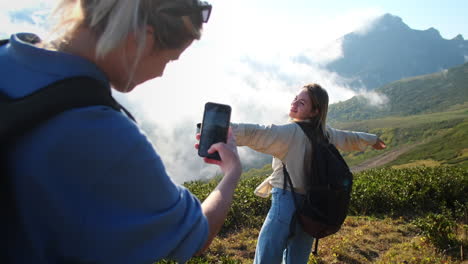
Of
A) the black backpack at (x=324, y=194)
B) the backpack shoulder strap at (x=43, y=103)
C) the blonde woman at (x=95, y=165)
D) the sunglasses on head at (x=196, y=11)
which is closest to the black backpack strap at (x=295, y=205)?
the black backpack at (x=324, y=194)

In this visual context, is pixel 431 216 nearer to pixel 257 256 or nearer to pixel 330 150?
pixel 330 150

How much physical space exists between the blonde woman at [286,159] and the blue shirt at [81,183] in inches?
98.1

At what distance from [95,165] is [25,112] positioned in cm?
26

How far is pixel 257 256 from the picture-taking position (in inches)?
155

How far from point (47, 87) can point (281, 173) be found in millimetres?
3380

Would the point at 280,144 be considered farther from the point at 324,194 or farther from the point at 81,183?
the point at 81,183

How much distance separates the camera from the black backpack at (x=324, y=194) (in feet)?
12.5

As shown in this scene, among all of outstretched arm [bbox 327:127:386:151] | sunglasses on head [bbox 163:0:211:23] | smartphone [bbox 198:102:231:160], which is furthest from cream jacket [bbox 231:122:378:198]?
sunglasses on head [bbox 163:0:211:23]

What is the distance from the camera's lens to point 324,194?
3.83 meters

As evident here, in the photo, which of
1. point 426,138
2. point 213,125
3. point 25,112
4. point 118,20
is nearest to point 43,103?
point 25,112

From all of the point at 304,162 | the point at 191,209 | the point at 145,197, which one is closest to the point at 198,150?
the point at 191,209

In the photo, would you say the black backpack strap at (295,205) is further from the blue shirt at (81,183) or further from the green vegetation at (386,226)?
the blue shirt at (81,183)

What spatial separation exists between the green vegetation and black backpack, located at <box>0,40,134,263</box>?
172 inches

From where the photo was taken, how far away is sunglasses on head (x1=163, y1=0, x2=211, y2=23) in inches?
54.6
